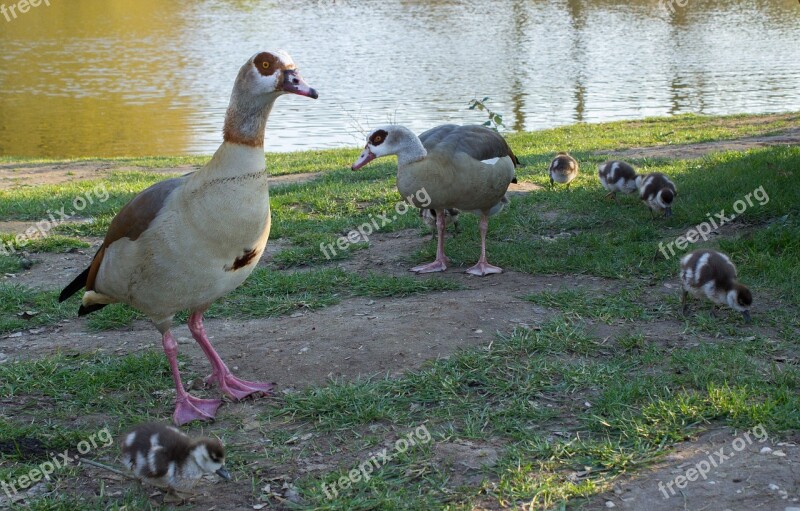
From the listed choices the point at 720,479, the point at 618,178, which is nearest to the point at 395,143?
the point at 618,178

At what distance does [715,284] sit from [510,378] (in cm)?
198

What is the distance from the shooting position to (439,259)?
8.12m

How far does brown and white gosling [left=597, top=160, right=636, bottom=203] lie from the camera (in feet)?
31.6

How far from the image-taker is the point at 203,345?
5602mm

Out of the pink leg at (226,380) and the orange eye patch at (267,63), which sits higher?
the orange eye patch at (267,63)

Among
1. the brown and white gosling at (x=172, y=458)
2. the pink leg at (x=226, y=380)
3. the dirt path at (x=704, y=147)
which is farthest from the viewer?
the dirt path at (x=704, y=147)

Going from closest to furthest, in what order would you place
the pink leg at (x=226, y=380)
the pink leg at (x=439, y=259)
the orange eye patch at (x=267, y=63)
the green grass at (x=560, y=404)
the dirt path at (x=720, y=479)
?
the dirt path at (x=720, y=479), the green grass at (x=560, y=404), the orange eye patch at (x=267, y=63), the pink leg at (x=226, y=380), the pink leg at (x=439, y=259)

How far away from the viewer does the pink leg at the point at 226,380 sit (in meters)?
5.47

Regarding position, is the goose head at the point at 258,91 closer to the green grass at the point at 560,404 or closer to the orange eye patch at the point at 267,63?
the orange eye patch at the point at 267,63

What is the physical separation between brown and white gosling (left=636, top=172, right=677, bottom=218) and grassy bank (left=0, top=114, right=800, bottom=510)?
0.61ft

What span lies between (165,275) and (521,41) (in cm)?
2941

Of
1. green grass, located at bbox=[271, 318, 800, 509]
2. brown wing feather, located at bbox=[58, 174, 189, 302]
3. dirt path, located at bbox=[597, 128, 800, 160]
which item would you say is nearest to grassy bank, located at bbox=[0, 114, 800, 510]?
green grass, located at bbox=[271, 318, 800, 509]

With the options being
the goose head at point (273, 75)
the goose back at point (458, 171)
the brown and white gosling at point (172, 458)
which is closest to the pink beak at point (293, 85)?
the goose head at point (273, 75)

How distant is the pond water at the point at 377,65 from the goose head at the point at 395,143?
1249 cm
